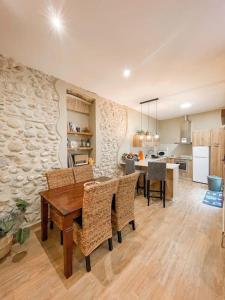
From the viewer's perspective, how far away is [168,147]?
6.79 m

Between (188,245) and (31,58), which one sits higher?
(31,58)

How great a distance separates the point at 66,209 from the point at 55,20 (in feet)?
6.86

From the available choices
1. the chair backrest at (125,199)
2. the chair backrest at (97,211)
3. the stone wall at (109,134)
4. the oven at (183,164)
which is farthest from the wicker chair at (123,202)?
the oven at (183,164)

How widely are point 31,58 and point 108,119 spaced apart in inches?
89.2

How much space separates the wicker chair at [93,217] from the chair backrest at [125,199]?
0.19m

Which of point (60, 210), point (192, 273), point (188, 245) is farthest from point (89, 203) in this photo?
point (188, 245)

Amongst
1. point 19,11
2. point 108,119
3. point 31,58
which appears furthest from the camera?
point 108,119

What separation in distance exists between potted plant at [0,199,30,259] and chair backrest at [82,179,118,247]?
1.04 meters

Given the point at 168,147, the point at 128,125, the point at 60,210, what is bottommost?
the point at 60,210

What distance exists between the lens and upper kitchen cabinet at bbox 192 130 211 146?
16.1ft

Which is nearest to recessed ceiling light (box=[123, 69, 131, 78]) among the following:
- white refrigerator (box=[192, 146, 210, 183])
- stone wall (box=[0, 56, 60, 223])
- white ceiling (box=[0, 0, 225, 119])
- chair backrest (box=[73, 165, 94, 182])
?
white ceiling (box=[0, 0, 225, 119])

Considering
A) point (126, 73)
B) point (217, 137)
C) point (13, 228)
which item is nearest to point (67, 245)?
point (13, 228)

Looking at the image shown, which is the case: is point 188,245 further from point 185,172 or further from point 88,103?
point 185,172

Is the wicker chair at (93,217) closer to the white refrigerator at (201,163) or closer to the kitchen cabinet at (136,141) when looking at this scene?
the kitchen cabinet at (136,141)
